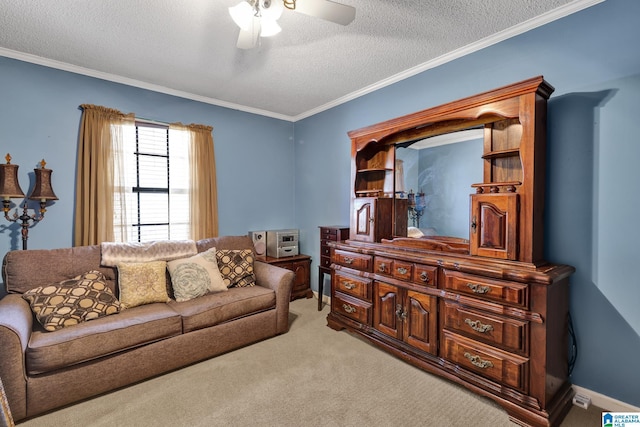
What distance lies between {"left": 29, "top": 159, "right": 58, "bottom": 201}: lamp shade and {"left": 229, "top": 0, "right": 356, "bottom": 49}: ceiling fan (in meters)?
2.32

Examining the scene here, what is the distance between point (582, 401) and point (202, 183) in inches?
158

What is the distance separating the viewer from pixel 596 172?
1945 millimetres

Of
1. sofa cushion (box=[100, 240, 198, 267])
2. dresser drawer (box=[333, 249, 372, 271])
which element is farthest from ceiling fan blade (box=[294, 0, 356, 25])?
sofa cushion (box=[100, 240, 198, 267])

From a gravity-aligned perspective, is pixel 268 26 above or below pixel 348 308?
above

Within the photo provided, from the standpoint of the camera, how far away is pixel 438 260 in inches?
86.2

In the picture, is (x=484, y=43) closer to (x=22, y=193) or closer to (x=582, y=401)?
(x=582, y=401)

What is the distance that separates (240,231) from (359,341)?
7.22 ft

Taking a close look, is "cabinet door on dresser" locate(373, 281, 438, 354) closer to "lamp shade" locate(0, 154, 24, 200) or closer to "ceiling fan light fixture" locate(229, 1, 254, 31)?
"ceiling fan light fixture" locate(229, 1, 254, 31)

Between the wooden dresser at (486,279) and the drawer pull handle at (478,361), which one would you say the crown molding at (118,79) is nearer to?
the wooden dresser at (486,279)

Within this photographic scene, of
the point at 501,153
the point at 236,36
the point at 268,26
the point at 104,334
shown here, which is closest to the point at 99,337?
the point at 104,334

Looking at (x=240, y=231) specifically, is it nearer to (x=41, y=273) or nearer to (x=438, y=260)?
(x=41, y=273)

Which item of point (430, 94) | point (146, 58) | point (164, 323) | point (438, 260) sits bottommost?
point (164, 323)

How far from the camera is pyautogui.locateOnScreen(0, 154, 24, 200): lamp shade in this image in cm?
249

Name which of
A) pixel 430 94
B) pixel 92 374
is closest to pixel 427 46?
pixel 430 94
